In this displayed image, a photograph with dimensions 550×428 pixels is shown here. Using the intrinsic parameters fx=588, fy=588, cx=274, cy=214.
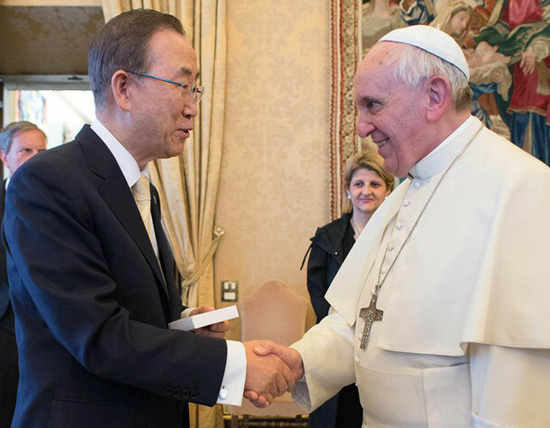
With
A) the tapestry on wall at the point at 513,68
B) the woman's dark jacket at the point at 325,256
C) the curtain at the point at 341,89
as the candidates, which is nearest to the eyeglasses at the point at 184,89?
the woman's dark jacket at the point at 325,256

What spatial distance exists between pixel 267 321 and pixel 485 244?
314cm

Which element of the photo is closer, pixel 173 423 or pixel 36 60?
pixel 173 423

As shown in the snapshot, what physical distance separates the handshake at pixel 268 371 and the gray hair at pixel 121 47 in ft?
3.26

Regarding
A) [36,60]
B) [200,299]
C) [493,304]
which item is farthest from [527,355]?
[36,60]

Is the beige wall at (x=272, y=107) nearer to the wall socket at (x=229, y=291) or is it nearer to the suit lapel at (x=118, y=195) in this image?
the wall socket at (x=229, y=291)

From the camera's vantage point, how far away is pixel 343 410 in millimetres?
3750

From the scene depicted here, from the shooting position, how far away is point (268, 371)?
76.5 inches

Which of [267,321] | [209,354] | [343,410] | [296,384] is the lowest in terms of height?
[343,410]

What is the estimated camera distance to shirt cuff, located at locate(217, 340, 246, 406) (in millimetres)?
1727

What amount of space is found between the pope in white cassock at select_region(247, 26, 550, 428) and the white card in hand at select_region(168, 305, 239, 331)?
0.89 feet

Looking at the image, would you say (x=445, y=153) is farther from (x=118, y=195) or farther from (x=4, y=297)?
(x=4, y=297)

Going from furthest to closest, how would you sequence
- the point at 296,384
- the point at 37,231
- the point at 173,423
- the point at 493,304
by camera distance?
1. the point at 296,384
2. the point at 173,423
3. the point at 493,304
4. the point at 37,231

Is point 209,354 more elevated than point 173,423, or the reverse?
point 209,354

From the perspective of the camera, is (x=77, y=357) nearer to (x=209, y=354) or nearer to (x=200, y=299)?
(x=209, y=354)
